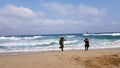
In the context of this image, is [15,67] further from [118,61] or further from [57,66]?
[118,61]

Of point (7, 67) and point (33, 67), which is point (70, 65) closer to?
point (33, 67)

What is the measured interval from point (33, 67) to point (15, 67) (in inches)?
38.5

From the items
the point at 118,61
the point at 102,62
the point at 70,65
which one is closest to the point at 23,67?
the point at 70,65

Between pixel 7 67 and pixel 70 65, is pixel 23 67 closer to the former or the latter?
pixel 7 67

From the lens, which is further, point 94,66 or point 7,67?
point 7,67

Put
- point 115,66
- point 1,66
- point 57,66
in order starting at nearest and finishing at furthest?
point 115,66 < point 57,66 < point 1,66

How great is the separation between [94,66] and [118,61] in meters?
1.44

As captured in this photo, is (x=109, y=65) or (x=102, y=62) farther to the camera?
(x=102, y=62)

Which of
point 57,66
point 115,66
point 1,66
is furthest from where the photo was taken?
point 1,66

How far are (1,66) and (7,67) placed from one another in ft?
1.93

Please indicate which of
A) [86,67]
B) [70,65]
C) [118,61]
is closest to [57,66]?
[70,65]

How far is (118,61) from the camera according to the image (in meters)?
10.9

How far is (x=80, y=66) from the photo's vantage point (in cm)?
1050

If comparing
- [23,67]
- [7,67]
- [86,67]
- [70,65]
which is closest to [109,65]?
[86,67]
